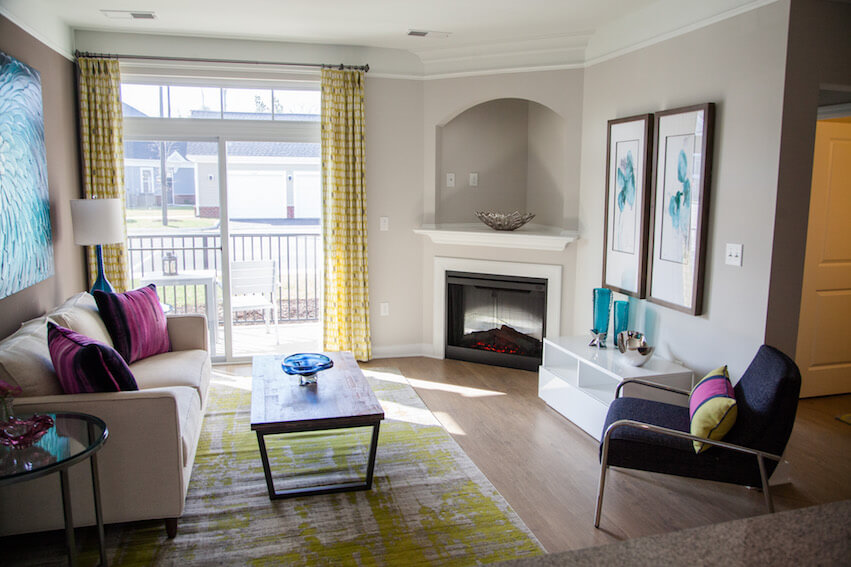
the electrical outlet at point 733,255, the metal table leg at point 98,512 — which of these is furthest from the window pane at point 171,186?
the electrical outlet at point 733,255

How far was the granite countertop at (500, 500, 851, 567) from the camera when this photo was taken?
0.93 m

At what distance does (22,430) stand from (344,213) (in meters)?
3.30

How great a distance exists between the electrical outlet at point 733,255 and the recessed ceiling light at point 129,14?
157 inches

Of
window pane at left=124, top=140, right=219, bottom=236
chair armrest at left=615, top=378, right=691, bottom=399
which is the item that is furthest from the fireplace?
window pane at left=124, top=140, right=219, bottom=236

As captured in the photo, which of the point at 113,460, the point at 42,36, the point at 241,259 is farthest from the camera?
the point at 241,259

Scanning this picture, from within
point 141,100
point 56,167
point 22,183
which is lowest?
point 22,183

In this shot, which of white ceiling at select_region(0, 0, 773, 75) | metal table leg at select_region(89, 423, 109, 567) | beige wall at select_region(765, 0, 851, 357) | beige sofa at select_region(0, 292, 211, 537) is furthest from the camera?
white ceiling at select_region(0, 0, 773, 75)

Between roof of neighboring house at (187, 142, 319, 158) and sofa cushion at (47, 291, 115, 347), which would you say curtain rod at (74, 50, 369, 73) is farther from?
sofa cushion at (47, 291, 115, 347)

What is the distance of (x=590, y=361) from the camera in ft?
13.0

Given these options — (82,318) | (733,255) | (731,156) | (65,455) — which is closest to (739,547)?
(65,455)

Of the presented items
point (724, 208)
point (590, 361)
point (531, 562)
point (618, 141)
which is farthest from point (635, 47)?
point (531, 562)

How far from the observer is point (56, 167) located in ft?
13.7

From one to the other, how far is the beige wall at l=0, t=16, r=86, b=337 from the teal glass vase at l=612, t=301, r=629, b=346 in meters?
3.61

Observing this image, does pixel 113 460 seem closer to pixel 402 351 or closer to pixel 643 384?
pixel 643 384
